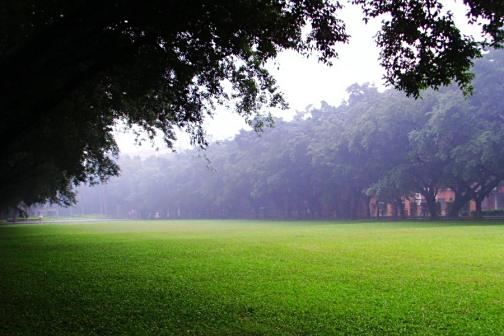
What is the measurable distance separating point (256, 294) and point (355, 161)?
47.9 m

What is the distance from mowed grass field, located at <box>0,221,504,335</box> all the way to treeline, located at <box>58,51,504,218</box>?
927cm

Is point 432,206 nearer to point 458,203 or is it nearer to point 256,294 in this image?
point 458,203

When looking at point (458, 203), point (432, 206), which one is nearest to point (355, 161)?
point (432, 206)

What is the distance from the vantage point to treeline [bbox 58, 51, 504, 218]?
1576 inches

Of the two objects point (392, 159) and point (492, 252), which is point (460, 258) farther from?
point (392, 159)

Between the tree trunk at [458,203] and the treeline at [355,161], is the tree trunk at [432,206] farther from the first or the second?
the tree trunk at [458,203]

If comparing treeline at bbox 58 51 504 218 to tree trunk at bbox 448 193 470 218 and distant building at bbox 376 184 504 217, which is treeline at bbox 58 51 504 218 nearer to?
tree trunk at bbox 448 193 470 218

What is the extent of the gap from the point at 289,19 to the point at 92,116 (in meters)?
7.85

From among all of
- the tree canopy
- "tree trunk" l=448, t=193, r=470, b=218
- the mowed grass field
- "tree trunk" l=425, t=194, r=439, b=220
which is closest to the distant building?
"tree trunk" l=425, t=194, r=439, b=220

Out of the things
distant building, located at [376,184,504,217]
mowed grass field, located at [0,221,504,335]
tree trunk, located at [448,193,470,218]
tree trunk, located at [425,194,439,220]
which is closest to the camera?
mowed grass field, located at [0,221,504,335]

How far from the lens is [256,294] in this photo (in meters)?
9.10

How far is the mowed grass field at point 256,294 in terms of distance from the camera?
7.04m

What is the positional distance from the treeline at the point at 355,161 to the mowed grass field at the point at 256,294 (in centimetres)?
927

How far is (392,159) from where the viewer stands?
166ft
